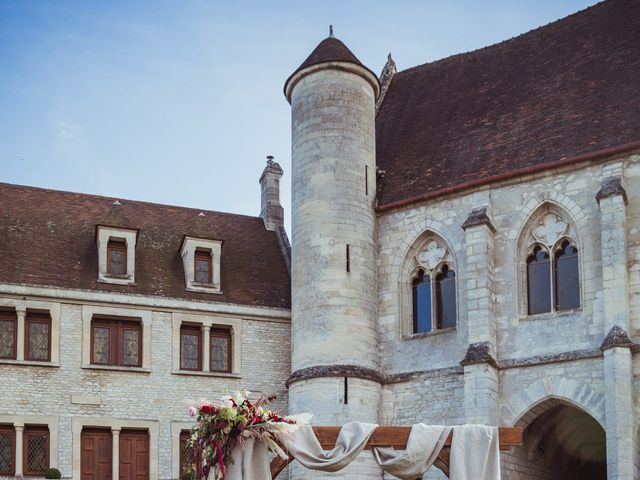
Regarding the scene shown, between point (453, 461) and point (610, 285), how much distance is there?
10417 millimetres

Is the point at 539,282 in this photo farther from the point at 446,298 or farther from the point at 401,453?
the point at 401,453

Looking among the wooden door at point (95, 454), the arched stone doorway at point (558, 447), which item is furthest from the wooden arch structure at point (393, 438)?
the wooden door at point (95, 454)

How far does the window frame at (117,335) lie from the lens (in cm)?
2709

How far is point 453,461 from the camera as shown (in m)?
14.0

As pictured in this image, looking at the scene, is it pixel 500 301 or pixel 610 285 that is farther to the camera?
pixel 500 301

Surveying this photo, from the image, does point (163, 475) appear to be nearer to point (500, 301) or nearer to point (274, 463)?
point (500, 301)

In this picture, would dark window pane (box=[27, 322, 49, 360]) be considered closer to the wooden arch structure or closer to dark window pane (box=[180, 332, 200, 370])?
dark window pane (box=[180, 332, 200, 370])

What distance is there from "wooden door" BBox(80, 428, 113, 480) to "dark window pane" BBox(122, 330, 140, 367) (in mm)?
1642

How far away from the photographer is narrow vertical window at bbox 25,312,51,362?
86.6 ft

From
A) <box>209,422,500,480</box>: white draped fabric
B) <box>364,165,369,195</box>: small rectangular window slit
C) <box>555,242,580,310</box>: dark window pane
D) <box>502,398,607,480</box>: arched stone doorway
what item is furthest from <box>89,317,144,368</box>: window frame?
<box>209,422,500,480</box>: white draped fabric

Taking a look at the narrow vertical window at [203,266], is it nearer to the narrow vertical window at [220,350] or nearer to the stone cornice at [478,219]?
the narrow vertical window at [220,350]

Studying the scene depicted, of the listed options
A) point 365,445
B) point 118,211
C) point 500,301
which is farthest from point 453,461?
point 118,211

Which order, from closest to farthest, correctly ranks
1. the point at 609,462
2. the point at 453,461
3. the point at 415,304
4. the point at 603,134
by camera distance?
the point at 453,461
the point at 609,462
the point at 603,134
the point at 415,304

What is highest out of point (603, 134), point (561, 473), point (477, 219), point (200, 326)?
point (603, 134)
